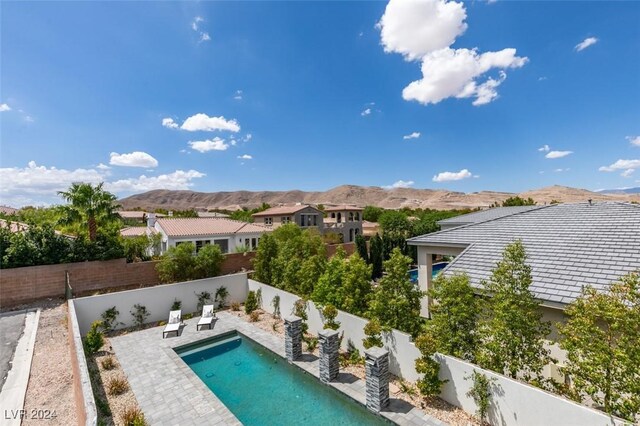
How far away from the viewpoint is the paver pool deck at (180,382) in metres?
8.36

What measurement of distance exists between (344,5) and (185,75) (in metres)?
11.0

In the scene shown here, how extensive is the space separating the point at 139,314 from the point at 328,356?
11813mm

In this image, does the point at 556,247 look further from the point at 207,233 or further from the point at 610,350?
the point at 207,233

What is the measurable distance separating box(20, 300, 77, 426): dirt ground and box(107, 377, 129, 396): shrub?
1.05 meters

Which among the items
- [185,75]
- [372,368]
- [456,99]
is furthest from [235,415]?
[456,99]

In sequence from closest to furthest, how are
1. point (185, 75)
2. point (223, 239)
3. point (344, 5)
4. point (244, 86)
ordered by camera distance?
point (344, 5)
point (185, 75)
point (244, 86)
point (223, 239)

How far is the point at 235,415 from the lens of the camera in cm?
880

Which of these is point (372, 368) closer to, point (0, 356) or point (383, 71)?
point (0, 356)

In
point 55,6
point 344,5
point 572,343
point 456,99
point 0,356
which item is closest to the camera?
point 572,343

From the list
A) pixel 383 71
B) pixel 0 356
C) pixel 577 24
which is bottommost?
pixel 0 356

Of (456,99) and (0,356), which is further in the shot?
(456,99)

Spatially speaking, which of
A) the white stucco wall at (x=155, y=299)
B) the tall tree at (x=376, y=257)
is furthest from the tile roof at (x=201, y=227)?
the tall tree at (x=376, y=257)

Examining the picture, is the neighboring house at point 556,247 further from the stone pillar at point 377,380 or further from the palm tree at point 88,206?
the palm tree at point 88,206

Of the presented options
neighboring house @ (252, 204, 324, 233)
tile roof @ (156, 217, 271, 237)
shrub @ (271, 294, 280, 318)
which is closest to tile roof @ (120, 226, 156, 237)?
tile roof @ (156, 217, 271, 237)
